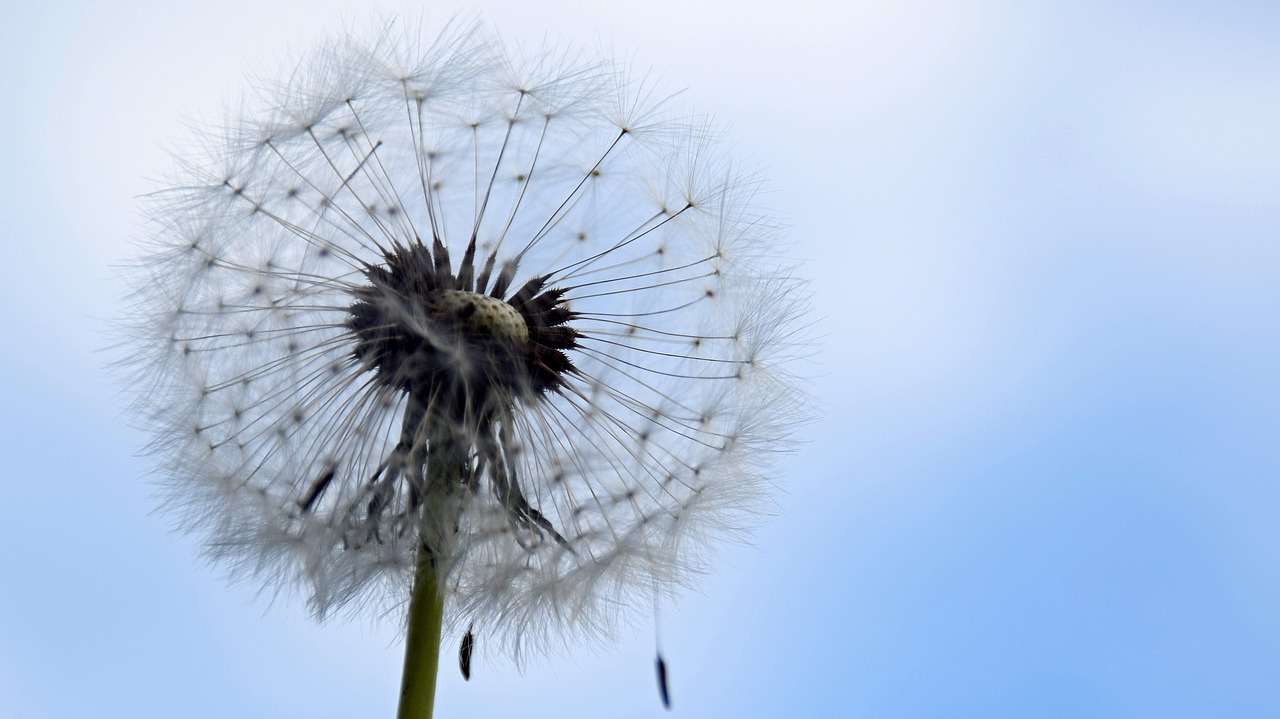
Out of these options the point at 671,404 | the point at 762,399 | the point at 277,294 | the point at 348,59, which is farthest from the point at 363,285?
the point at 762,399

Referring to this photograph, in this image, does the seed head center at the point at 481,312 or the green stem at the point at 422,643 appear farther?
the seed head center at the point at 481,312

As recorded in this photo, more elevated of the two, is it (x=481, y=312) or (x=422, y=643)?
(x=481, y=312)

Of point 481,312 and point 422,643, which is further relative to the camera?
point 481,312

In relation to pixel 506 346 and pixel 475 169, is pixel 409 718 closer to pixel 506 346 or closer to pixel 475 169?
pixel 506 346

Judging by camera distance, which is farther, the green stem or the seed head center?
the seed head center
